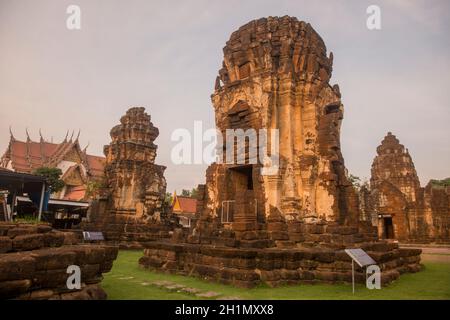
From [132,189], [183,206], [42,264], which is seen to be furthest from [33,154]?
[42,264]

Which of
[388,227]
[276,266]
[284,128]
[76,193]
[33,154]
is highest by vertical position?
[33,154]

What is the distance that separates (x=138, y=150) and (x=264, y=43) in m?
10.8

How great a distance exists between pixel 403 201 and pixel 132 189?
64.6 feet

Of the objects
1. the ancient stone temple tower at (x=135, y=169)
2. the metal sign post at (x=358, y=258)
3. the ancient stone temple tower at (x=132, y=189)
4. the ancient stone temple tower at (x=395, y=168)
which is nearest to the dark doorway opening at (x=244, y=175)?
the metal sign post at (x=358, y=258)

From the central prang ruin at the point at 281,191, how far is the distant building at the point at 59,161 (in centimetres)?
2944

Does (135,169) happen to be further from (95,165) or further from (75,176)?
(95,165)

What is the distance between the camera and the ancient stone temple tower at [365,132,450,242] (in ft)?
73.7

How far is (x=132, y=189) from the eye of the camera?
17703 millimetres

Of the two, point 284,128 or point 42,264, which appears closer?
point 42,264

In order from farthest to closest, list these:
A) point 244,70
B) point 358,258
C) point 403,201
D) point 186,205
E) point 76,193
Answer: point 186,205
point 76,193
point 403,201
point 244,70
point 358,258

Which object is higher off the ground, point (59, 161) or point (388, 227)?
point (59, 161)

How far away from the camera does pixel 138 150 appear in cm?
1839

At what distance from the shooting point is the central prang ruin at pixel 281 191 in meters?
7.36
